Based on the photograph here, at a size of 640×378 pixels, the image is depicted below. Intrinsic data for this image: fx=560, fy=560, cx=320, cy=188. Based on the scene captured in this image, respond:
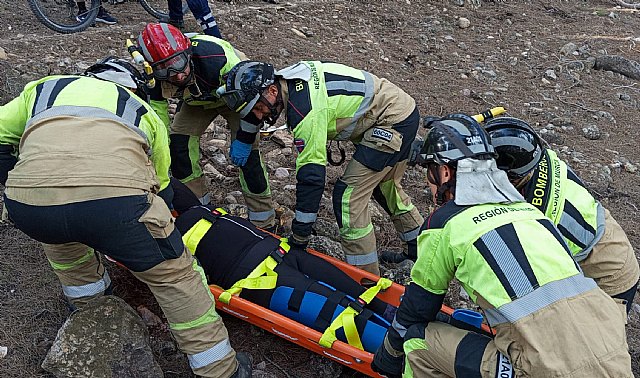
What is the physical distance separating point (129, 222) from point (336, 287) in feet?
4.88

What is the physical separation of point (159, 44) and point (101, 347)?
1.93 metres

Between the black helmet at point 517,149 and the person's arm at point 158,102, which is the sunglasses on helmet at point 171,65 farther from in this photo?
the black helmet at point 517,149

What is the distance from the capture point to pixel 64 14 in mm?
7242

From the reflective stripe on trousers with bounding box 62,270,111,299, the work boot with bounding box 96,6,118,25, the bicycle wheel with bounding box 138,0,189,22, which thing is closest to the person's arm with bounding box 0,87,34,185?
the reflective stripe on trousers with bounding box 62,270,111,299

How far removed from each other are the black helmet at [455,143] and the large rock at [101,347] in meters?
1.85

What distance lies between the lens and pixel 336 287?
3.58 metres

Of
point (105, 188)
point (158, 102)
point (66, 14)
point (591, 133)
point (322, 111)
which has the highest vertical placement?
point (105, 188)

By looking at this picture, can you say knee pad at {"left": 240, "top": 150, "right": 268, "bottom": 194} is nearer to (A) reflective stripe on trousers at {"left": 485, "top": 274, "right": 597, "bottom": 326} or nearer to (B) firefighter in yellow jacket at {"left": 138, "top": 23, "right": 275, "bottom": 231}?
(B) firefighter in yellow jacket at {"left": 138, "top": 23, "right": 275, "bottom": 231}

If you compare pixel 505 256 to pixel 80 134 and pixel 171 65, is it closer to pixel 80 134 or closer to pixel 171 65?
pixel 80 134

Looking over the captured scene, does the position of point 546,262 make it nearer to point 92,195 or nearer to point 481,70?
point 92,195

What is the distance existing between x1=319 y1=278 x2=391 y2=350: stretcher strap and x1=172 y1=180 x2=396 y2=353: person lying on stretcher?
0.03 metres

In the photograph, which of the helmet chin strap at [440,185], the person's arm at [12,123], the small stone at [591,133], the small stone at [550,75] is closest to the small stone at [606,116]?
the small stone at [591,133]

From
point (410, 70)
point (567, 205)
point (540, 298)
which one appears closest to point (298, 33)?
point (410, 70)

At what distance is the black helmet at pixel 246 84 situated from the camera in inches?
135
